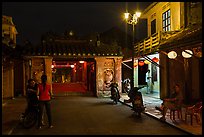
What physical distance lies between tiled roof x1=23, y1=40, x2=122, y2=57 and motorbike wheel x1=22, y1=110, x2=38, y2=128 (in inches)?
540

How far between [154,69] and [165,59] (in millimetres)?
7105

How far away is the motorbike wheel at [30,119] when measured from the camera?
1086 cm

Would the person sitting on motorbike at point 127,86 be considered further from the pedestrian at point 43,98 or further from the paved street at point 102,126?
the pedestrian at point 43,98

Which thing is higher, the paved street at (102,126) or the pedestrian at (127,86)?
the pedestrian at (127,86)

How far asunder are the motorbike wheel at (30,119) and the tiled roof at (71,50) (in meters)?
13.7

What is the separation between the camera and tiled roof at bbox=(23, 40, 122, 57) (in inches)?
968

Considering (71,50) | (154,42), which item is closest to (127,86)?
(71,50)

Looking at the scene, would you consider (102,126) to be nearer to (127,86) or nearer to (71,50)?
(71,50)

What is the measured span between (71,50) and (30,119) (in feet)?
49.9

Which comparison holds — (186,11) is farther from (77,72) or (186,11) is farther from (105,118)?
(77,72)

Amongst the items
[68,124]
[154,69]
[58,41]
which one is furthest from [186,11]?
[58,41]

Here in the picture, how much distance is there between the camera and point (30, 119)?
11.0 metres

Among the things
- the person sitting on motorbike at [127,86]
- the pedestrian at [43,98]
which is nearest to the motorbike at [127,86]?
the person sitting on motorbike at [127,86]

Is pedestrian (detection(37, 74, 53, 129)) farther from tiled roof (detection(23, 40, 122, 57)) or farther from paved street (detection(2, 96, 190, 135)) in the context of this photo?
tiled roof (detection(23, 40, 122, 57))
